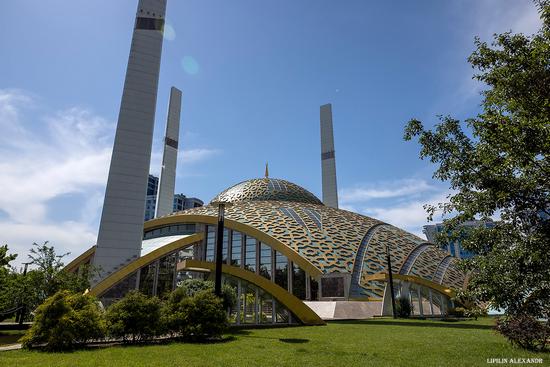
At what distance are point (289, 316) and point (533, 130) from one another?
14645mm

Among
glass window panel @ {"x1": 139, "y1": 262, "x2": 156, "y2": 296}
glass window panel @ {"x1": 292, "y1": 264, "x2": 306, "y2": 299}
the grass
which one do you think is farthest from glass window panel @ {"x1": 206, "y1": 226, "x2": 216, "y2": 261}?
the grass

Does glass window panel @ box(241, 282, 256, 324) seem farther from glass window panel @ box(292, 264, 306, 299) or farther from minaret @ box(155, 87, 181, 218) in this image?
minaret @ box(155, 87, 181, 218)

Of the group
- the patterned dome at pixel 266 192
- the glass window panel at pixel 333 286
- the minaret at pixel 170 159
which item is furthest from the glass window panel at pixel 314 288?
the minaret at pixel 170 159

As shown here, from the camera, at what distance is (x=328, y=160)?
2766 inches

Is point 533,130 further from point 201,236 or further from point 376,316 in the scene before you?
point 201,236

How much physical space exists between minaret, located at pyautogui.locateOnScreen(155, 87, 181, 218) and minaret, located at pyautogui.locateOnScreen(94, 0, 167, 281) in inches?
1024

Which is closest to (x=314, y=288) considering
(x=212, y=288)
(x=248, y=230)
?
(x=248, y=230)

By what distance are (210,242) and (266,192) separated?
15.8 meters

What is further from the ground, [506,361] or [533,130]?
[533,130]

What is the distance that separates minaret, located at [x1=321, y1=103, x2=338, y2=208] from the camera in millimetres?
66425

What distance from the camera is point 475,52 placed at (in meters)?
8.65

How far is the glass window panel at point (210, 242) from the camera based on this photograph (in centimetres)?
3606

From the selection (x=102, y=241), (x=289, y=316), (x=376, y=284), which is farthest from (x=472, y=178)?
(x=102, y=241)

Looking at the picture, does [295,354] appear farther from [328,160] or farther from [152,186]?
[152,186]
